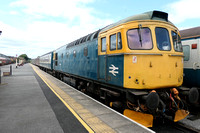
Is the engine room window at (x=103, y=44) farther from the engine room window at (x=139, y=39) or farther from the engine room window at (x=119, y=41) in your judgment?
the engine room window at (x=139, y=39)

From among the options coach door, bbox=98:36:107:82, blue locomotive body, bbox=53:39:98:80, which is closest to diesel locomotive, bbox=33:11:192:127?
coach door, bbox=98:36:107:82

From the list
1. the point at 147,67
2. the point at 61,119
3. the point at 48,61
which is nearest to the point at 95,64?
the point at 147,67

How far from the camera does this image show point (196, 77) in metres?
6.45

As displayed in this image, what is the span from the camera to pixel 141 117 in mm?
4883

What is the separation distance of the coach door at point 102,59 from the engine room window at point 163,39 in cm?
224

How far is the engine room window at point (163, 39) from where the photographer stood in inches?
204

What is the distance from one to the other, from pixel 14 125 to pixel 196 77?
7391 millimetres

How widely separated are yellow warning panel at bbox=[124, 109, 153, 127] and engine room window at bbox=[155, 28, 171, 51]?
95.2 inches

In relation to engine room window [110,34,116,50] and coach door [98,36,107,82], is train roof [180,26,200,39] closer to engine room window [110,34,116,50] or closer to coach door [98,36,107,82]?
engine room window [110,34,116,50]

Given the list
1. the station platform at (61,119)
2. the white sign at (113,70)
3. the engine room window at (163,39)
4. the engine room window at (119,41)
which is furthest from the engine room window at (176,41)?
the station platform at (61,119)

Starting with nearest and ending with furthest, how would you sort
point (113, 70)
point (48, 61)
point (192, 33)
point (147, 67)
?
point (147, 67) < point (113, 70) < point (192, 33) < point (48, 61)

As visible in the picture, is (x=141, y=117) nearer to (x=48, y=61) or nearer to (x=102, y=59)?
(x=102, y=59)

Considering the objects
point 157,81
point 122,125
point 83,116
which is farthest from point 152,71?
point 83,116

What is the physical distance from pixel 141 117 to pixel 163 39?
2940mm
